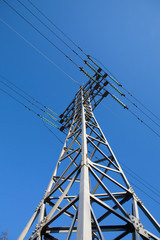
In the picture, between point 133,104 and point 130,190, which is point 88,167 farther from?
point 133,104

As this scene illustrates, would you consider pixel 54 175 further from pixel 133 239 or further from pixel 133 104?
pixel 133 104

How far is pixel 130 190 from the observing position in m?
3.88

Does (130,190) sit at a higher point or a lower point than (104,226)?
higher

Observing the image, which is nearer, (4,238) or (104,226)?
(104,226)

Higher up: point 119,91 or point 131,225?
point 119,91

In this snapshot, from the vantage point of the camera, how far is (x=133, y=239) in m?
2.79

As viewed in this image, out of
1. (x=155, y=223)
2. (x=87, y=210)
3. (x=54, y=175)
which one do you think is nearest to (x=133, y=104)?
(x=54, y=175)

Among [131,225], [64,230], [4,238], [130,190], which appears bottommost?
[4,238]

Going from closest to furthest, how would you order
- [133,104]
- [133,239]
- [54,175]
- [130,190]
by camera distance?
[133,239] → [130,190] → [54,175] → [133,104]

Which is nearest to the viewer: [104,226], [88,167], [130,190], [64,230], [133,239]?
[133,239]

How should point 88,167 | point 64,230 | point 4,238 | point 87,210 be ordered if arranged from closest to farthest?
1. point 87,210
2. point 64,230
3. point 88,167
4. point 4,238

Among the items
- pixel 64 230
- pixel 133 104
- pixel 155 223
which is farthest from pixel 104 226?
pixel 133 104

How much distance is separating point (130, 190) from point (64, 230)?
1.64m

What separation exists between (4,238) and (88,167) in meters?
16.7
